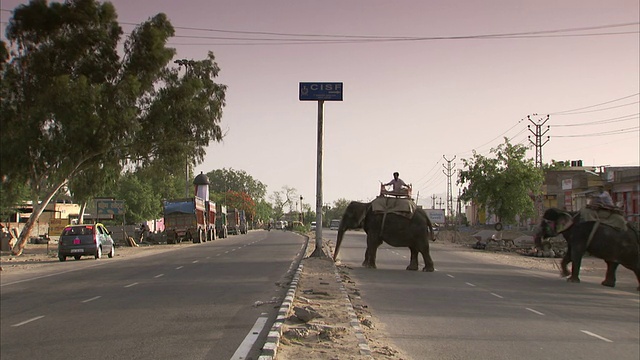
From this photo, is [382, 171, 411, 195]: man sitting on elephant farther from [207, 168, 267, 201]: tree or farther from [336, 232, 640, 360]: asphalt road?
[207, 168, 267, 201]: tree

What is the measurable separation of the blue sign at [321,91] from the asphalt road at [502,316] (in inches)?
323

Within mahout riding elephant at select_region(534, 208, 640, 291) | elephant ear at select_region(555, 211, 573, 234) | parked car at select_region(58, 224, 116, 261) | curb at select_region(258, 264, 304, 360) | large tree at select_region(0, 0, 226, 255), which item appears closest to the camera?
curb at select_region(258, 264, 304, 360)

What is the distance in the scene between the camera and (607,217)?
15.8 metres

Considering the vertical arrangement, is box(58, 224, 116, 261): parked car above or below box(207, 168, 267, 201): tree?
below

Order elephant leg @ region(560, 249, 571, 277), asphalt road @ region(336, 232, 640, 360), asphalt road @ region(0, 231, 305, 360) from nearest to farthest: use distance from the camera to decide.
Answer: asphalt road @ region(0, 231, 305, 360) → asphalt road @ region(336, 232, 640, 360) → elephant leg @ region(560, 249, 571, 277)

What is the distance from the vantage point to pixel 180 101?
3728 cm

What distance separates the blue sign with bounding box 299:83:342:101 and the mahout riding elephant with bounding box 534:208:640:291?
10.3 metres

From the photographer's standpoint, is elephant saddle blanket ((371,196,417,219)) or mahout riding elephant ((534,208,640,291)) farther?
elephant saddle blanket ((371,196,417,219))

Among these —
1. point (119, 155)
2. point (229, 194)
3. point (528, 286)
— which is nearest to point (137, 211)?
point (119, 155)

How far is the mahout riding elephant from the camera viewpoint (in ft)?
52.2

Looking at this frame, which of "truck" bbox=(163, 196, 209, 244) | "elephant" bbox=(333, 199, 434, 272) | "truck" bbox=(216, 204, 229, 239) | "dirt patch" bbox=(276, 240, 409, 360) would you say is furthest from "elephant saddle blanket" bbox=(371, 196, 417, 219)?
"truck" bbox=(216, 204, 229, 239)

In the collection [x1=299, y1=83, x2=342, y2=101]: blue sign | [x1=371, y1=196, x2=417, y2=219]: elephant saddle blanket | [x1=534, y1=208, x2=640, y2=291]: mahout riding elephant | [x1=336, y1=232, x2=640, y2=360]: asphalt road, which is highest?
[x1=299, y1=83, x2=342, y2=101]: blue sign

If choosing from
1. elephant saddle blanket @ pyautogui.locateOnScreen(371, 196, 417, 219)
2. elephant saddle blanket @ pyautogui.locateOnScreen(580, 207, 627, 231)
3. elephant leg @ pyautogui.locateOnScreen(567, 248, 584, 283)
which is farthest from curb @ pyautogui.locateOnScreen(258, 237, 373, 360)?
elephant saddle blanket @ pyautogui.locateOnScreen(371, 196, 417, 219)

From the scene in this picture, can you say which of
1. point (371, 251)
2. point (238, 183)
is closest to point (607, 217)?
point (371, 251)
